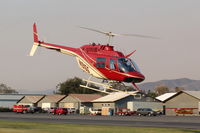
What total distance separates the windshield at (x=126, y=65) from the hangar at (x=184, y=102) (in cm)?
5465

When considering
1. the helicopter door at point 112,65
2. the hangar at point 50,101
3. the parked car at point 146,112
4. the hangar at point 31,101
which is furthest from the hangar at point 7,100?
the helicopter door at point 112,65

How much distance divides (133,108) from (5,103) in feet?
202

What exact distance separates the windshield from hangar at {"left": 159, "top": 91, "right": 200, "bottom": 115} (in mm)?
54645

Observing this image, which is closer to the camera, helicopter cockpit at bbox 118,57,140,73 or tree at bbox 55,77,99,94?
helicopter cockpit at bbox 118,57,140,73

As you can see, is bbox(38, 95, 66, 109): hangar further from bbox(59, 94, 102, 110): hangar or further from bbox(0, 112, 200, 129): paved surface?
bbox(0, 112, 200, 129): paved surface

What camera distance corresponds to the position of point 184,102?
97.7 metres

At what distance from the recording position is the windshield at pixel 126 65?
41438mm

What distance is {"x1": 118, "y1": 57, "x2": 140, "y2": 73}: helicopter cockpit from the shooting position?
41.4 m

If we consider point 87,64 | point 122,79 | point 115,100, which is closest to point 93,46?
point 87,64

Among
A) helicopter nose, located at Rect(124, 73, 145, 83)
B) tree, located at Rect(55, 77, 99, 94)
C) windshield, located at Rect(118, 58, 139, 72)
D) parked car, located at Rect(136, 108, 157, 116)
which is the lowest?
parked car, located at Rect(136, 108, 157, 116)

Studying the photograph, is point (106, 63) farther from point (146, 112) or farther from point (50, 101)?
point (50, 101)

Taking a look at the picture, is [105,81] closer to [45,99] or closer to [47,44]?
[47,44]

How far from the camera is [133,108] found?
3939 inches

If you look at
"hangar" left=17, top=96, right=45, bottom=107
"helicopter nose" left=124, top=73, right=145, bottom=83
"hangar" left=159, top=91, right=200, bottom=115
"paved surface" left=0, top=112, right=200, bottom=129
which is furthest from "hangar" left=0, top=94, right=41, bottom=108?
"helicopter nose" left=124, top=73, right=145, bottom=83
